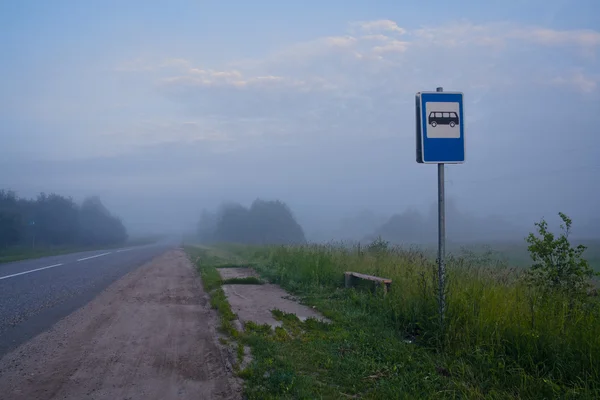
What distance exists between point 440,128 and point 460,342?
288 centimetres

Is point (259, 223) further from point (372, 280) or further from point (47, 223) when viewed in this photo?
point (372, 280)

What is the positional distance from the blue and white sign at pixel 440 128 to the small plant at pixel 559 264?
2.32 metres

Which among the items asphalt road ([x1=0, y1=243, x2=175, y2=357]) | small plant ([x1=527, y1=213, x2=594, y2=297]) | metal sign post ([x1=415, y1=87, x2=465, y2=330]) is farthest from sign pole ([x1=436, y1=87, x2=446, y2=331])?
asphalt road ([x1=0, y1=243, x2=175, y2=357])

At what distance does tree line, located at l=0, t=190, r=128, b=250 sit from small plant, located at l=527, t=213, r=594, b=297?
139 feet

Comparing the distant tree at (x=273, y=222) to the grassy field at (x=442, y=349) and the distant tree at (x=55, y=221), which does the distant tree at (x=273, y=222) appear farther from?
the grassy field at (x=442, y=349)

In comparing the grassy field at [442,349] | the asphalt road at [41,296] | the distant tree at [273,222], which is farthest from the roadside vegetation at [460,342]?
the distant tree at [273,222]

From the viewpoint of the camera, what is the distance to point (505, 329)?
5.79 m

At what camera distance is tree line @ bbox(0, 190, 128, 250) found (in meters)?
41.0

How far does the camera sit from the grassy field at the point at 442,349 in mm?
4816

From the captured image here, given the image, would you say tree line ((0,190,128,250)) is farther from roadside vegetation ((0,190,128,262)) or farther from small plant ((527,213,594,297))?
small plant ((527,213,594,297))

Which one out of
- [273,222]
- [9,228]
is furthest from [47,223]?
[273,222]

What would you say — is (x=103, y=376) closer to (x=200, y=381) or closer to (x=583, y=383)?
Result: (x=200, y=381)

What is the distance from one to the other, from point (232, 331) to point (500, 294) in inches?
168

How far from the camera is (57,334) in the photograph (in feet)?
25.5
